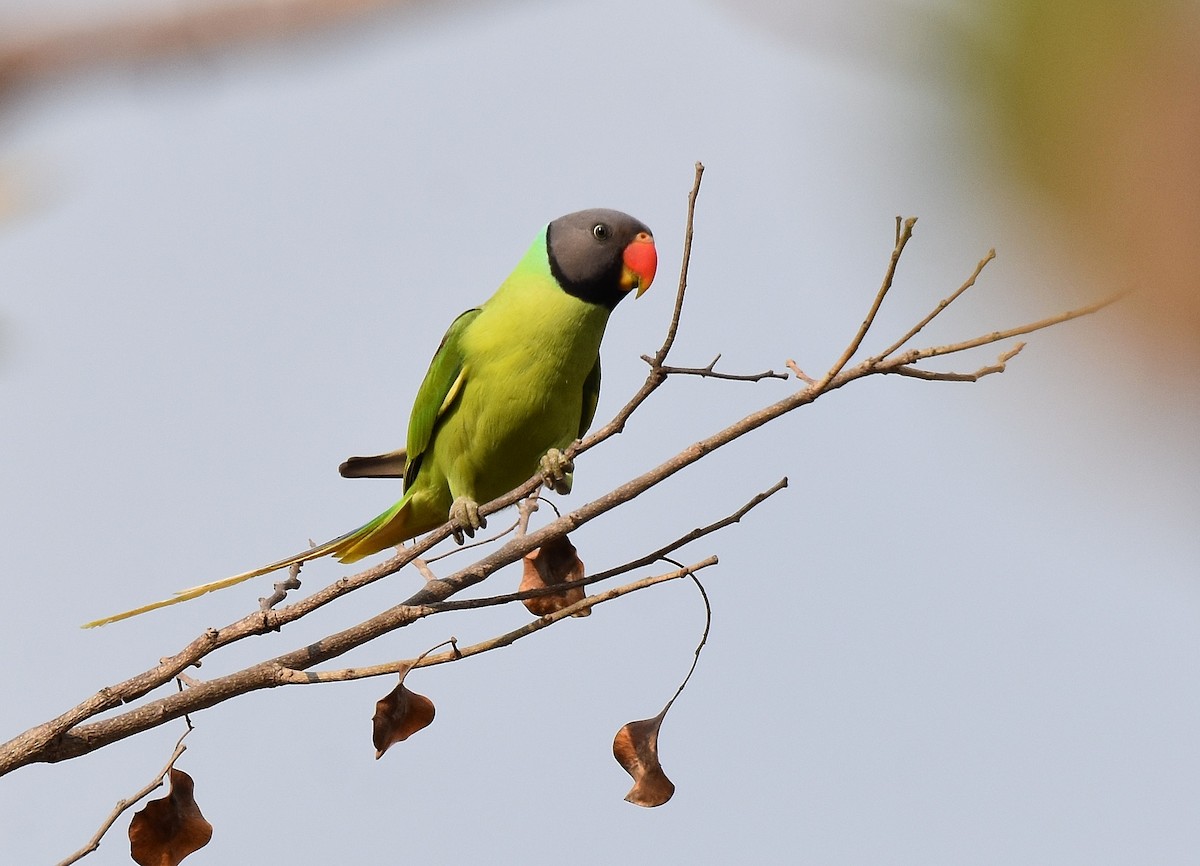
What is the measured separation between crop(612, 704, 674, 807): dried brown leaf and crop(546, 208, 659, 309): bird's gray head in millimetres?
Answer: 1927

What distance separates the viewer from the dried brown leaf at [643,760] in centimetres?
304

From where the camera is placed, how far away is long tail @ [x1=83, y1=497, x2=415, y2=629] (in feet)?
11.6

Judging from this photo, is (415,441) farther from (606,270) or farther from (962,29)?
(962,29)

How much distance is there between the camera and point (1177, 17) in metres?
0.52

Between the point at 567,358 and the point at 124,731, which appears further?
the point at 567,358

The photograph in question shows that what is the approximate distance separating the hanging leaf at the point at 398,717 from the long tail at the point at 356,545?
0.71 metres

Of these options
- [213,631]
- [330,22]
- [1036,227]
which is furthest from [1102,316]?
[213,631]

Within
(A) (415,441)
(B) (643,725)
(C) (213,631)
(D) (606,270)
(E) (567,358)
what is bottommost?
(B) (643,725)

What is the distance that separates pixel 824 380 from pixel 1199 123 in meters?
2.18

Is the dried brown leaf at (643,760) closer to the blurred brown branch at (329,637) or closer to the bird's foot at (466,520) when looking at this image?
the blurred brown branch at (329,637)

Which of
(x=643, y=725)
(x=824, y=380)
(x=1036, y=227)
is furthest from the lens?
(x=643, y=725)

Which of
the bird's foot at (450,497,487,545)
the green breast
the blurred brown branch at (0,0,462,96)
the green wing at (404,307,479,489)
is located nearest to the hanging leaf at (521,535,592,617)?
the bird's foot at (450,497,487,545)

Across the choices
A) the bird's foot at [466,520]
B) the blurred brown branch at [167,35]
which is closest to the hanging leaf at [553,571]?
the bird's foot at [466,520]

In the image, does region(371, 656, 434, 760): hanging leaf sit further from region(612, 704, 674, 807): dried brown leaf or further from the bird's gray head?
the bird's gray head
